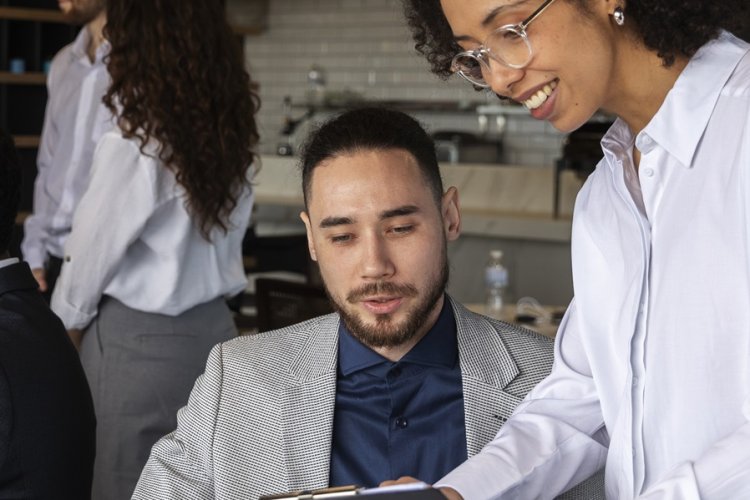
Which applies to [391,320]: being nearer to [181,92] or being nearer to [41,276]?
[181,92]

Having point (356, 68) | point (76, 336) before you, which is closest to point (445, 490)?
point (76, 336)

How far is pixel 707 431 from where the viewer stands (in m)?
1.47

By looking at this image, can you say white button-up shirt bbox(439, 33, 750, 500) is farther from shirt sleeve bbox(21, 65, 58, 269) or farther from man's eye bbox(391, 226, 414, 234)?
shirt sleeve bbox(21, 65, 58, 269)

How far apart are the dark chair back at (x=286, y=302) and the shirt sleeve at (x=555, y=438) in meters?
1.94

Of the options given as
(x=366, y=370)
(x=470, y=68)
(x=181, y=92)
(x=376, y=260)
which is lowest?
(x=366, y=370)

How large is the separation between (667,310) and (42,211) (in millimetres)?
2597

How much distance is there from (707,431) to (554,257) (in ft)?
18.4

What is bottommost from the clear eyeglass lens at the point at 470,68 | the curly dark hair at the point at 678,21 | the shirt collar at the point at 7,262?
the shirt collar at the point at 7,262

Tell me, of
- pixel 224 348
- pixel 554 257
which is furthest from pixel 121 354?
pixel 554 257

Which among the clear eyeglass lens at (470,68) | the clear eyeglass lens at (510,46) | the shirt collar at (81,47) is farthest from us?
the shirt collar at (81,47)

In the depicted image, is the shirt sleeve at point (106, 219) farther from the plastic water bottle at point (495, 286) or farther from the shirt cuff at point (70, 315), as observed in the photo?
the plastic water bottle at point (495, 286)

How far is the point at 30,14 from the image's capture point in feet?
18.9

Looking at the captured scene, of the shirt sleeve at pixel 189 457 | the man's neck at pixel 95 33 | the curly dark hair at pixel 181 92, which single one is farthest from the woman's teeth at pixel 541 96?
the man's neck at pixel 95 33

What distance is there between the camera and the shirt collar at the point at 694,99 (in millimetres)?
1477
